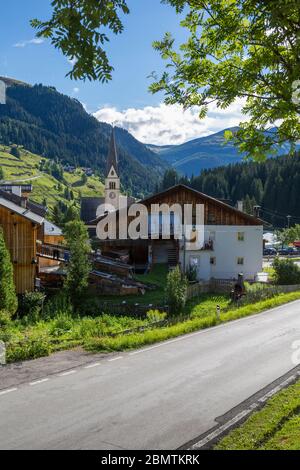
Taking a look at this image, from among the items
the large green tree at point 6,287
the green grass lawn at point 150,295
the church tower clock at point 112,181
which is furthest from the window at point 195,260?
the church tower clock at point 112,181

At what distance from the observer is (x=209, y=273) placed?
47.2m

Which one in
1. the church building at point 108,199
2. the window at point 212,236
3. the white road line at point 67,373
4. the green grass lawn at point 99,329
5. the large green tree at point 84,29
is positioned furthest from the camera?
the church building at point 108,199

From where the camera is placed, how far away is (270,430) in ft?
30.6

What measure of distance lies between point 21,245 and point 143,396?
23181mm

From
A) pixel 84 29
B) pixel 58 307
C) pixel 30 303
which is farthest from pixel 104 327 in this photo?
pixel 84 29

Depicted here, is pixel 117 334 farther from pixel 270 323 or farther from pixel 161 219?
pixel 161 219

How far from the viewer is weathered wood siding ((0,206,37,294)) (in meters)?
33.2

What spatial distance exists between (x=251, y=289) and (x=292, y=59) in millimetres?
29812

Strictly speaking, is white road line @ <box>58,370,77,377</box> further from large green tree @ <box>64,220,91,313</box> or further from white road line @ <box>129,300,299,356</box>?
large green tree @ <box>64,220,91,313</box>

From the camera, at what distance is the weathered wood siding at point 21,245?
1307 inches

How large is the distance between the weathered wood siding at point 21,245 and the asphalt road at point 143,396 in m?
16.4

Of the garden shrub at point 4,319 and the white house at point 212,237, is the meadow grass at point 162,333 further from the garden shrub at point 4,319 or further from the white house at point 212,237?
the white house at point 212,237

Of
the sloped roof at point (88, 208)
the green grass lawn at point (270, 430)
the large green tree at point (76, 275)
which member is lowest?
the green grass lawn at point (270, 430)

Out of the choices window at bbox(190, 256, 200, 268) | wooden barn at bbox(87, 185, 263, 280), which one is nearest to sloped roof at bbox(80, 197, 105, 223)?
wooden barn at bbox(87, 185, 263, 280)
